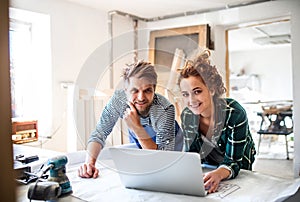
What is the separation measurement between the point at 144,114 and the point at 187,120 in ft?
0.74

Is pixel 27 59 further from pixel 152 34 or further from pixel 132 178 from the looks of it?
pixel 132 178

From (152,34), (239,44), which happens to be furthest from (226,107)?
(239,44)

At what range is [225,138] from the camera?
3.94 ft

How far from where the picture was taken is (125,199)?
0.89 metres

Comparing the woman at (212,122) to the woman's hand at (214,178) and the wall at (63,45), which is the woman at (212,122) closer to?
the woman's hand at (214,178)

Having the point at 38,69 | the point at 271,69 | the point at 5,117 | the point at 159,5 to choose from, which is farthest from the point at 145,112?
the point at 271,69

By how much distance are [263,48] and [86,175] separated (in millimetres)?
7915

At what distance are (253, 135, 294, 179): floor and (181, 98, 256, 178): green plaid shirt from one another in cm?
185

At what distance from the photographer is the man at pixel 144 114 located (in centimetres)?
113

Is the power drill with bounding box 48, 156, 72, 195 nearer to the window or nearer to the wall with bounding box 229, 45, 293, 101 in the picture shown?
the window

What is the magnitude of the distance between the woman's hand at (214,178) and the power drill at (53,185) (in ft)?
1.45

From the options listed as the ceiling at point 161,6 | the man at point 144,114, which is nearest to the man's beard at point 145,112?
the man at point 144,114

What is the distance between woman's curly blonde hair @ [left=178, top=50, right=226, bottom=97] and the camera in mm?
1157

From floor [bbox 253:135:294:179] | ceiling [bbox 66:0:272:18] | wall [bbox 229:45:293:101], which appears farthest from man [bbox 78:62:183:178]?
wall [bbox 229:45:293:101]
